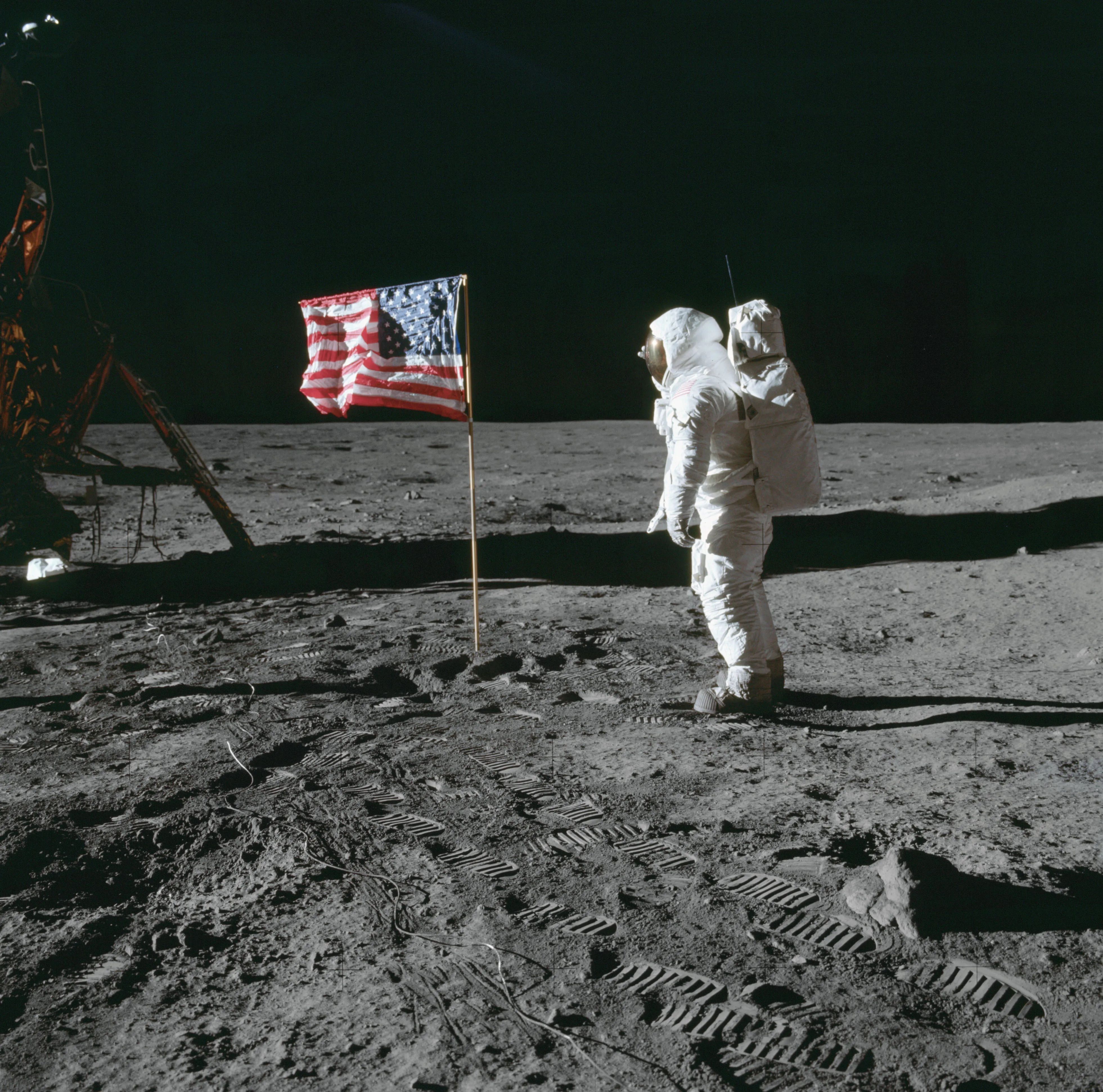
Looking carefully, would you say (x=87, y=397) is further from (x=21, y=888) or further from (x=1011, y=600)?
(x=1011, y=600)

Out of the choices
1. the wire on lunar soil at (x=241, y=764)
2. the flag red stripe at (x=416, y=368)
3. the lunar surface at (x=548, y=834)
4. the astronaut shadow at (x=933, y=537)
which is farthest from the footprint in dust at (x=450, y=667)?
the astronaut shadow at (x=933, y=537)

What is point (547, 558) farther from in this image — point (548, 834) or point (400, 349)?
point (548, 834)

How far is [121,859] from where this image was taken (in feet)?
8.34

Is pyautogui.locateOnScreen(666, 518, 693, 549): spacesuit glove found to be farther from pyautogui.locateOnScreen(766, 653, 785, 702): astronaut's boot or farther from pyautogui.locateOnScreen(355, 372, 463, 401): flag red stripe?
pyautogui.locateOnScreen(355, 372, 463, 401): flag red stripe

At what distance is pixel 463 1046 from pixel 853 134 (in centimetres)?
1314

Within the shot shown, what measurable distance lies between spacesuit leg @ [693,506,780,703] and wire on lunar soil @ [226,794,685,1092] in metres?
1.63

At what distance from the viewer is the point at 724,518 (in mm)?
3502

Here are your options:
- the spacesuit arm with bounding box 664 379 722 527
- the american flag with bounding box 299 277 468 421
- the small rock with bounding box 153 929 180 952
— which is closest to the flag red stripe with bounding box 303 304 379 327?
the american flag with bounding box 299 277 468 421

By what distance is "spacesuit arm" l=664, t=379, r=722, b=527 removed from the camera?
10.9 feet

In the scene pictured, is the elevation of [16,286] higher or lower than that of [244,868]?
higher

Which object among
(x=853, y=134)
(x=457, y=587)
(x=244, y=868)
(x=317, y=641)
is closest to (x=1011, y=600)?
(x=457, y=587)

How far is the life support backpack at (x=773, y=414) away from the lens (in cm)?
340

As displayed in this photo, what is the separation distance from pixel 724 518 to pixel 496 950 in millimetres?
1886

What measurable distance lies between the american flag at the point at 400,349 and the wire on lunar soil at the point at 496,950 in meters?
2.17
